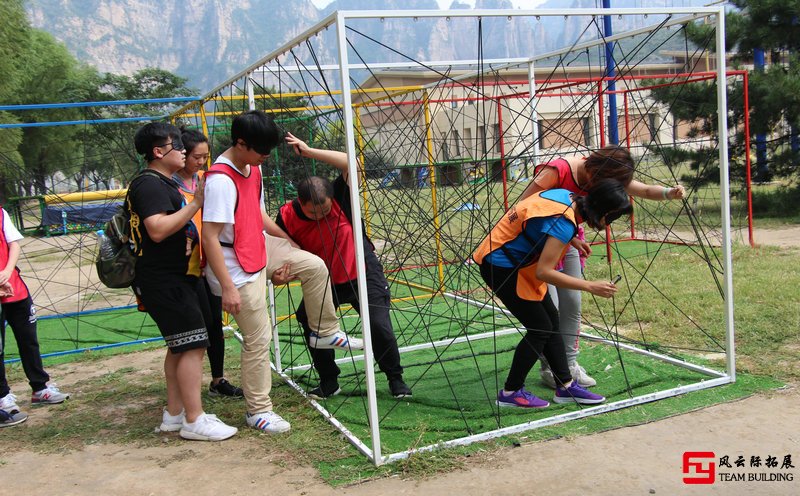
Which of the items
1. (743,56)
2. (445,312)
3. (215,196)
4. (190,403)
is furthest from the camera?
(743,56)

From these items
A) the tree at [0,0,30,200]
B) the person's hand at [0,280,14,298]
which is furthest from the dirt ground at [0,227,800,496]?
the tree at [0,0,30,200]

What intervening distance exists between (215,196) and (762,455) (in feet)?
8.33

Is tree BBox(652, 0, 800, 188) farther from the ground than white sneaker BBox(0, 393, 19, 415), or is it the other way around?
tree BBox(652, 0, 800, 188)

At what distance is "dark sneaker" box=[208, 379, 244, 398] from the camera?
418 cm

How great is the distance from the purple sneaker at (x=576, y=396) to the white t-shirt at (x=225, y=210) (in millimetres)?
1644

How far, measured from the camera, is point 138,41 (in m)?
167

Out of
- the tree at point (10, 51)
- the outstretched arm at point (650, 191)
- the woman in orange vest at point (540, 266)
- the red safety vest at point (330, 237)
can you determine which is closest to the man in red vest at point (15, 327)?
the red safety vest at point (330, 237)

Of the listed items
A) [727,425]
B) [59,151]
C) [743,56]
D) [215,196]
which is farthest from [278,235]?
[59,151]

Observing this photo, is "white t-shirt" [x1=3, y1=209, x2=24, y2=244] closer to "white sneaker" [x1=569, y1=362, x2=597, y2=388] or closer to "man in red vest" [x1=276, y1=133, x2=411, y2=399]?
"man in red vest" [x1=276, y1=133, x2=411, y2=399]

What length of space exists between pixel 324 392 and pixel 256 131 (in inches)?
60.7

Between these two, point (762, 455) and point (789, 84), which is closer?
point (762, 455)

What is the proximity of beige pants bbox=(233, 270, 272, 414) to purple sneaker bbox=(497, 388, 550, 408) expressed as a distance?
3.85ft

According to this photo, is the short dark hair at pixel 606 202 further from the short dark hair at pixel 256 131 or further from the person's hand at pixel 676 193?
the short dark hair at pixel 256 131

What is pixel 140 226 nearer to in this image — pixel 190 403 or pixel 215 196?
pixel 215 196
